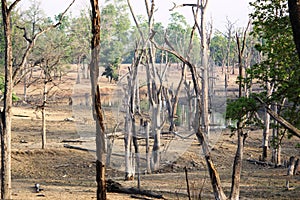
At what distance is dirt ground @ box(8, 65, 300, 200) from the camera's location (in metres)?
15.6

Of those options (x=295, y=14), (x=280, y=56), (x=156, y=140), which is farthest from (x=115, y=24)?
(x=295, y=14)

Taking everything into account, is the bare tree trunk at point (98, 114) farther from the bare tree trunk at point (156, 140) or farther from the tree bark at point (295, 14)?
the bare tree trunk at point (156, 140)

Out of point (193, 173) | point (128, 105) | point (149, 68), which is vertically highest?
point (149, 68)

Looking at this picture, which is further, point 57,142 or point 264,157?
point 57,142

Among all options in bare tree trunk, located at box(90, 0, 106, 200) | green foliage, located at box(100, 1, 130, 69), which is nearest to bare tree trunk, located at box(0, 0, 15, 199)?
bare tree trunk, located at box(90, 0, 106, 200)

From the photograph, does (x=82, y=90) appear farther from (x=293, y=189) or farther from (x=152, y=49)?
(x=293, y=189)

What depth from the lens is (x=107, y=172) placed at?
21500mm

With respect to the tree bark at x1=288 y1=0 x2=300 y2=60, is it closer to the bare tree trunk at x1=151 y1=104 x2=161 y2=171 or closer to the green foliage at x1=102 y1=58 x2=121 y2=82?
the green foliage at x1=102 y1=58 x2=121 y2=82

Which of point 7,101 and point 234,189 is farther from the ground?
point 7,101

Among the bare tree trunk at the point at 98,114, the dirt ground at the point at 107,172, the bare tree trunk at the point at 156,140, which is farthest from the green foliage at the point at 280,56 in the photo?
the bare tree trunk at the point at 156,140

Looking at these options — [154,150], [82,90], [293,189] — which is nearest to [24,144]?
[154,150]

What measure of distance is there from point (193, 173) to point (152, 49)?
18.8 ft

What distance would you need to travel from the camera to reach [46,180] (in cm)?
1856

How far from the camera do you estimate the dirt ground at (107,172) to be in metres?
15.6
